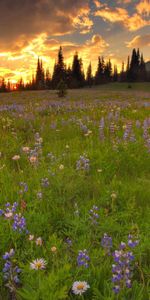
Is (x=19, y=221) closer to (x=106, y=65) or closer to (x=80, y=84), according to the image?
(x=80, y=84)

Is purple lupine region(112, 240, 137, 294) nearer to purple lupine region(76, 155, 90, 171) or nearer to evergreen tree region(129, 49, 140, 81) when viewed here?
purple lupine region(76, 155, 90, 171)

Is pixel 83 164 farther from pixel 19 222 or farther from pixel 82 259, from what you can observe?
pixel 82 259

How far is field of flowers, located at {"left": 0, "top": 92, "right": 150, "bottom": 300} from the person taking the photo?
8.59ft

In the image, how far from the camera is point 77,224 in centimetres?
360

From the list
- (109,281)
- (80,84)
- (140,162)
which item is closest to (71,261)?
(109,281)

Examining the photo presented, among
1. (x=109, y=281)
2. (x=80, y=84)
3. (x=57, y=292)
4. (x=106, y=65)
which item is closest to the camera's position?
(x=57, y=292)

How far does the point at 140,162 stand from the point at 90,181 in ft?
4.78

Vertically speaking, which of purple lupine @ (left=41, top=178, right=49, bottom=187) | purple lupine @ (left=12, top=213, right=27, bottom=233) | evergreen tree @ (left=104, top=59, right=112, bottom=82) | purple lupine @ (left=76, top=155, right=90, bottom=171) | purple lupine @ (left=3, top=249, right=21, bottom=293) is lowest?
purple lupine @ (left=3, top=249, right=21, bottom=293)

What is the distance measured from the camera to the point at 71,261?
9.82ft

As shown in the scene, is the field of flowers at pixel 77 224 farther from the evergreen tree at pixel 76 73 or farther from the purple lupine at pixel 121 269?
the evergreen tree at pixel 76 73

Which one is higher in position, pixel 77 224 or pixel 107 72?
pixel 107 72

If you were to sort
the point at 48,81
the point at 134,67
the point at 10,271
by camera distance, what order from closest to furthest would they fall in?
the point at 10,271, the point at 134,67, the point at 48,81

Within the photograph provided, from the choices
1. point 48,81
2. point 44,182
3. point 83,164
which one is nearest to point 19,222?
point 44,182

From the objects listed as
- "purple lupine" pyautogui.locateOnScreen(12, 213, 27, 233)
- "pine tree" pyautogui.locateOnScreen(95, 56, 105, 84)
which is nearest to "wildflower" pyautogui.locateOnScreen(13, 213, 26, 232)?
"purple lupine" pyautogui.locateOnScreen(12, 213, 27, 233)
